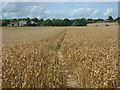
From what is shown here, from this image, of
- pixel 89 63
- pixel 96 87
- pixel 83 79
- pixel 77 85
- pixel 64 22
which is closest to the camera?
pixel 96 87

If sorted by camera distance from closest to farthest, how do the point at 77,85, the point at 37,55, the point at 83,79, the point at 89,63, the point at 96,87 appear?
the point at 96,87, the point at 83,79, the point at 77,85, the point at 89,63, the point at 37,55

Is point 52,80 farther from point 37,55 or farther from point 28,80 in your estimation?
point 37,55

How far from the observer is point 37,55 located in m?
7.70

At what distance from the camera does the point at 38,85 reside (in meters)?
4.57

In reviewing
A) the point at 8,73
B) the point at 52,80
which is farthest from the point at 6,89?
the point at 52,80

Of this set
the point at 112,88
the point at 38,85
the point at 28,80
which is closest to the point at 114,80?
the point at 112,88

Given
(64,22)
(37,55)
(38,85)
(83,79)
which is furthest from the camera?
(64,22)

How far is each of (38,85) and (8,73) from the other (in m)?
1.21

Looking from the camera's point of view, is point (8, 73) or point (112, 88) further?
point (8, 73)

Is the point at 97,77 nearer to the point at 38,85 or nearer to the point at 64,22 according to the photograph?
the point at 38,85

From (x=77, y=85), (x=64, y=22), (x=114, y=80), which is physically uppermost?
(x=64, y=22)

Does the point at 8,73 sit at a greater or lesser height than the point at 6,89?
greater

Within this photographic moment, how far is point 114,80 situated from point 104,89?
0.50 meters

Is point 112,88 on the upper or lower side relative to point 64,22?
lower
